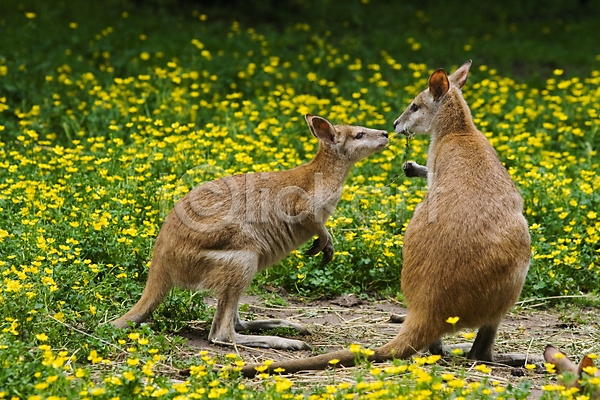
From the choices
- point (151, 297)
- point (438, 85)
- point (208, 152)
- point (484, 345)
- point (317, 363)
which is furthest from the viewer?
point (208, 152)

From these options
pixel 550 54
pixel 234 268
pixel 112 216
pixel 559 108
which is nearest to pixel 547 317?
pixel 234 268

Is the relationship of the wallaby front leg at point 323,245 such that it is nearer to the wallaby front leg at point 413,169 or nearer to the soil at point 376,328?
the soil at point 376,328

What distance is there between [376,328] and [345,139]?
1.31 metres

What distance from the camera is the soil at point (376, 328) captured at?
4.19 meters

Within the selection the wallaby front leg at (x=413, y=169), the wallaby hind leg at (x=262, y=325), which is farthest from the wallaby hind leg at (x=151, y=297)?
the wallaby front leg at (x=413, y=169)

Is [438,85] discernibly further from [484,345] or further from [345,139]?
[484,345]

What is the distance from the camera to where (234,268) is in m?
4.18

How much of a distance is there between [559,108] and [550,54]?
3.65 meters

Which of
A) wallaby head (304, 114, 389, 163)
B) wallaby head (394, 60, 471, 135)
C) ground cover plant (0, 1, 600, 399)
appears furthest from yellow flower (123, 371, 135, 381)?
wallaby head (394, 60, 471, 135)

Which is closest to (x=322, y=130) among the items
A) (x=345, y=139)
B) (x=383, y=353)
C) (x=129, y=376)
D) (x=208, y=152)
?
(x=345, y=139)

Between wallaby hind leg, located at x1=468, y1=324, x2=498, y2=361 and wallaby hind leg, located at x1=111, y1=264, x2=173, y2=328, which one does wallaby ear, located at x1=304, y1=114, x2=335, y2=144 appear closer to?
wallaby hind leg, located at x1=111, y1=264, x2=173, y2=328

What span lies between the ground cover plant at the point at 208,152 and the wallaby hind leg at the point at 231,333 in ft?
0.89

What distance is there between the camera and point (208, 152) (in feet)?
22.4

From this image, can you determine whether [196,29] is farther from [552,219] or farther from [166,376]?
[166,376]
